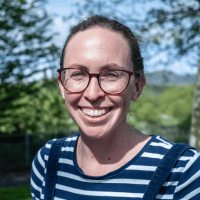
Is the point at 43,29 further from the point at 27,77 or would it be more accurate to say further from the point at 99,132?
the point at 99,132

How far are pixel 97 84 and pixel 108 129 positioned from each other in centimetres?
25

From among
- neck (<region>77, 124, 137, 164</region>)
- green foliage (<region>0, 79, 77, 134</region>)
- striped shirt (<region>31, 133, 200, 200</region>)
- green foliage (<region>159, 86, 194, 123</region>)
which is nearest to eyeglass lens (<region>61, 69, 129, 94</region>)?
neck (<region>77, 124, 137, 164</region>)

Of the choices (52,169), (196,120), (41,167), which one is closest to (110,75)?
(52,169)

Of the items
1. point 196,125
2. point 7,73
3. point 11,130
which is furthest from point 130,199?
point 11,130

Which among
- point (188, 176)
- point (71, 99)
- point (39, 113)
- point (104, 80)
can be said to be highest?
point (104, 80)

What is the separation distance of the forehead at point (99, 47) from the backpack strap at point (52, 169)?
59cm

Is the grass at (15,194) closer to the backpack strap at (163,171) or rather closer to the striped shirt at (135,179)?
the striped shirt at (135,179)

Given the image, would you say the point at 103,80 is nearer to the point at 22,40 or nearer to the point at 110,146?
the point at 110,146

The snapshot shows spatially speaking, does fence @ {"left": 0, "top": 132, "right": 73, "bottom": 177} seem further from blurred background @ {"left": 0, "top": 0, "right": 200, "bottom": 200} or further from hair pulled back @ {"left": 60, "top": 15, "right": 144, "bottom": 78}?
hair pulled back @ {"left": 60, "top": 15, "right": 144, "bottom": 78}

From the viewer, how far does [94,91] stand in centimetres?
127

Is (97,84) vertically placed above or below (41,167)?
above

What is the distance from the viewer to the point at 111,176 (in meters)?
1.32

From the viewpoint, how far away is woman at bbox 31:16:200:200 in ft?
4.12

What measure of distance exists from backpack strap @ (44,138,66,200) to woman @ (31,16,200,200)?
28 millimetres
